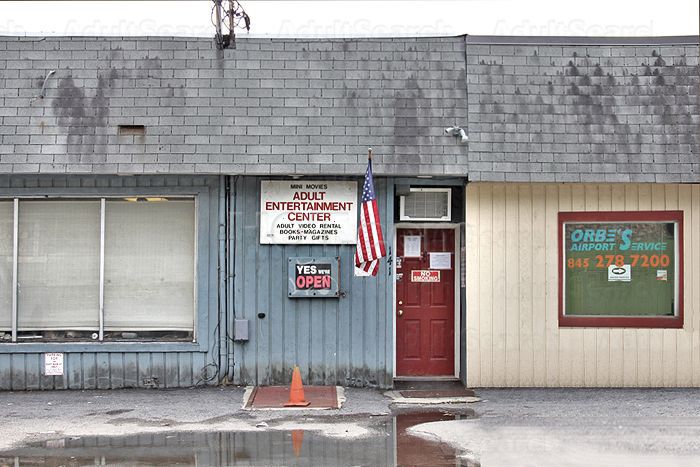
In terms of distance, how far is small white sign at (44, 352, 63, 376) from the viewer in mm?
11914

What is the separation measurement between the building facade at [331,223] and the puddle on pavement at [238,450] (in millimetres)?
2693

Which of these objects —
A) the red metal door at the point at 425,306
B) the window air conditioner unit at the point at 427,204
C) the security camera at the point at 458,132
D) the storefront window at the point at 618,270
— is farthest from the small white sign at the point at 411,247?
the storefront window at the point at 618,270

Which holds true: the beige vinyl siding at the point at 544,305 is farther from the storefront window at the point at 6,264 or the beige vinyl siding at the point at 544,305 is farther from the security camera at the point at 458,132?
the storefront window at the point at 6,264

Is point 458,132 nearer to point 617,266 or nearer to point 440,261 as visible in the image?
point 440,261

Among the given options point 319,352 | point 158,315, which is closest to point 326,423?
point 319,352

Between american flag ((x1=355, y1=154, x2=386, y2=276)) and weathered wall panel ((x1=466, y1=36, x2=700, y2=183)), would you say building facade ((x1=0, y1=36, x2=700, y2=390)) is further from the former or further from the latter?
american flag ((x1=355, y1=154, x2=386, y2=276))

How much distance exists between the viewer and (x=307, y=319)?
12078mm

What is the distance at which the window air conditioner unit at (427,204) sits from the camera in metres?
12.4

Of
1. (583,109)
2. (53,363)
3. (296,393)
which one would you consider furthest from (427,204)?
(53,363)

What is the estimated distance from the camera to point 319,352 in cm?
1207

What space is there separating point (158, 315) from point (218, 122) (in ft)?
9.33

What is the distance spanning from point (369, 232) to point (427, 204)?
5.24 feet

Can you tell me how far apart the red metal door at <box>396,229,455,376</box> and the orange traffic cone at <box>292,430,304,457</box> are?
337 centimetres

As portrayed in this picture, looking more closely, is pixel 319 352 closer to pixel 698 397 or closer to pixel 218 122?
pixel 218 122
